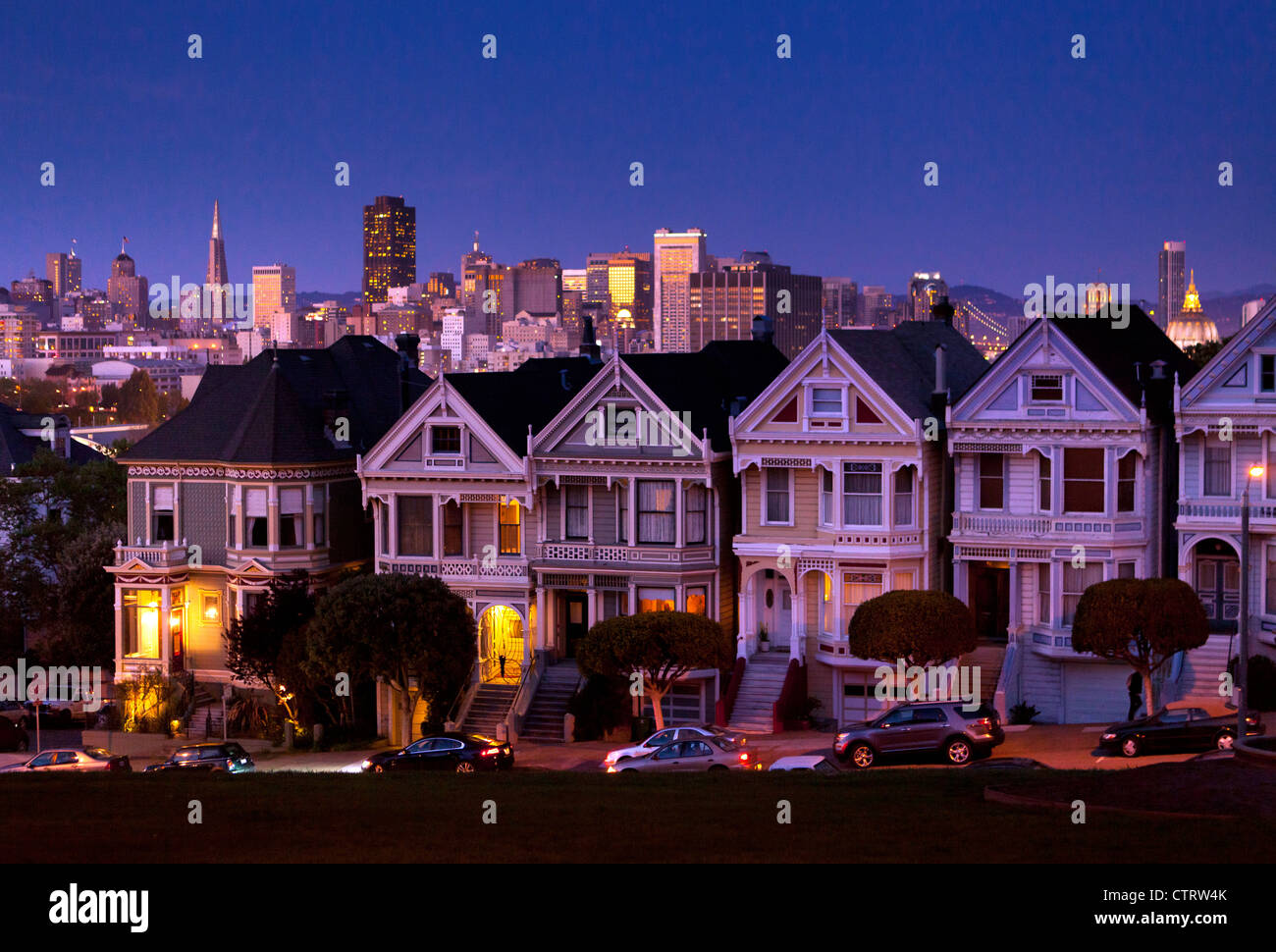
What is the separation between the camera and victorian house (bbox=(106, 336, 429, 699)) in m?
54.1

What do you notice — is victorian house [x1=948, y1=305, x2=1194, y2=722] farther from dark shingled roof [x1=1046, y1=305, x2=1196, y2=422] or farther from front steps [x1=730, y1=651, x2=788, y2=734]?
front steps [x1=730, y1=651, x2=788, y2=734]

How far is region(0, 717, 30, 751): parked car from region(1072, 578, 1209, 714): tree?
105 ft

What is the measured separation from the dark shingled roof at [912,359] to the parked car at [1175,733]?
12.3 meters

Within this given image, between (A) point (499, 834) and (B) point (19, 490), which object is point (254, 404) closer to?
(B) point (19, 490)

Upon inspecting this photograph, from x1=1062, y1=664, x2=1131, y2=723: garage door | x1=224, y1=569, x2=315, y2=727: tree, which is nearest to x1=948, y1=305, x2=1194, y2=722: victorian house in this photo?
x1=1062, y1=664, x2=1131, y2=723: garage door

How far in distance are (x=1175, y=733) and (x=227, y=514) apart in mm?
30665

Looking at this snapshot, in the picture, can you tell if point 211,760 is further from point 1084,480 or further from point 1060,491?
point 1084,480

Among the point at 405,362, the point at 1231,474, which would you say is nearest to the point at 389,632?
the point at 405,362

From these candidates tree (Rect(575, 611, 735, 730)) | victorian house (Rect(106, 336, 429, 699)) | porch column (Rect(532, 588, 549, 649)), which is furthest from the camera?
victorian house (Rect(106, 336, 429, 699))

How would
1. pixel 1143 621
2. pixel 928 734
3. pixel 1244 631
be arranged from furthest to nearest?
1. pixel 1143 621
2. pixel 928 734
3. pixel 1244 631

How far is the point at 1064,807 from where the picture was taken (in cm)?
2588

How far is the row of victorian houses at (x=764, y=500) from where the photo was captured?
45219mm

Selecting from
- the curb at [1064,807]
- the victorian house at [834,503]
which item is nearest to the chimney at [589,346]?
the victorian house at [834,503]
